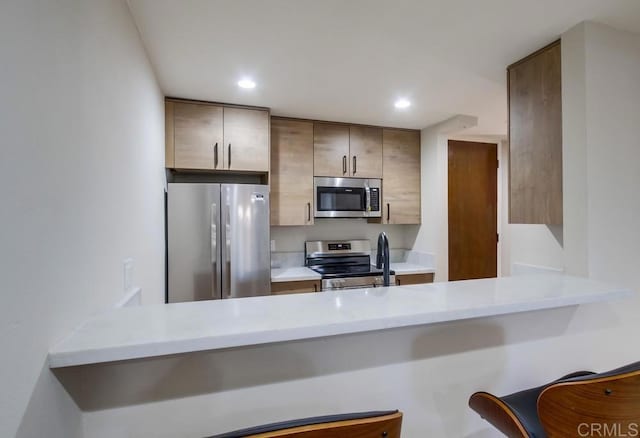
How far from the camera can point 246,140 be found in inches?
108

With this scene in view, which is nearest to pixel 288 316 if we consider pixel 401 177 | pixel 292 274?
pixel 292 274

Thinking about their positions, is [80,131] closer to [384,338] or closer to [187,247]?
[384,338]

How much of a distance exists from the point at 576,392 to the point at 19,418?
50.1 inches

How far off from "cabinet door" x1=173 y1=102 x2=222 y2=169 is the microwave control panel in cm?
167

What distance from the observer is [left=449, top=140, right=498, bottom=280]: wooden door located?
3719mm

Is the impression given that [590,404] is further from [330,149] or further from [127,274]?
[330,149]

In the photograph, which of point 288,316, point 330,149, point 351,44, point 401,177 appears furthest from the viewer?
point 401,177

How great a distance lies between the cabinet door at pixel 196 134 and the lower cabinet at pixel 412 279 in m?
2.19

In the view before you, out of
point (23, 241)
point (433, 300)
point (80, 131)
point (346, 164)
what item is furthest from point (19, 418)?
point (346, 164)

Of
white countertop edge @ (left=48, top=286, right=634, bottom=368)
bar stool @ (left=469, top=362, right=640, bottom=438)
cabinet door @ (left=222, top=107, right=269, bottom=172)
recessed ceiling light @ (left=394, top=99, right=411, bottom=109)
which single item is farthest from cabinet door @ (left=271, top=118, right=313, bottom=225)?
bar stool @ (left=469, top=362, right=640, bottom=438)

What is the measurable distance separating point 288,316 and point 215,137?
86.9 inches

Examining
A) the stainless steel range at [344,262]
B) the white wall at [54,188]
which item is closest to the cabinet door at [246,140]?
the stainless steel range at [344,262]

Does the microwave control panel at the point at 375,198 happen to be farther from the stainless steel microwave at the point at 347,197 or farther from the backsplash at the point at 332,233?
the backsplash at the point at 332,233

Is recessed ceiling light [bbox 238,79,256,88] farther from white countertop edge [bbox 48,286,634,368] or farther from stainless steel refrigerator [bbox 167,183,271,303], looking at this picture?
white countertop edge [bbox 48,286,634,368]
